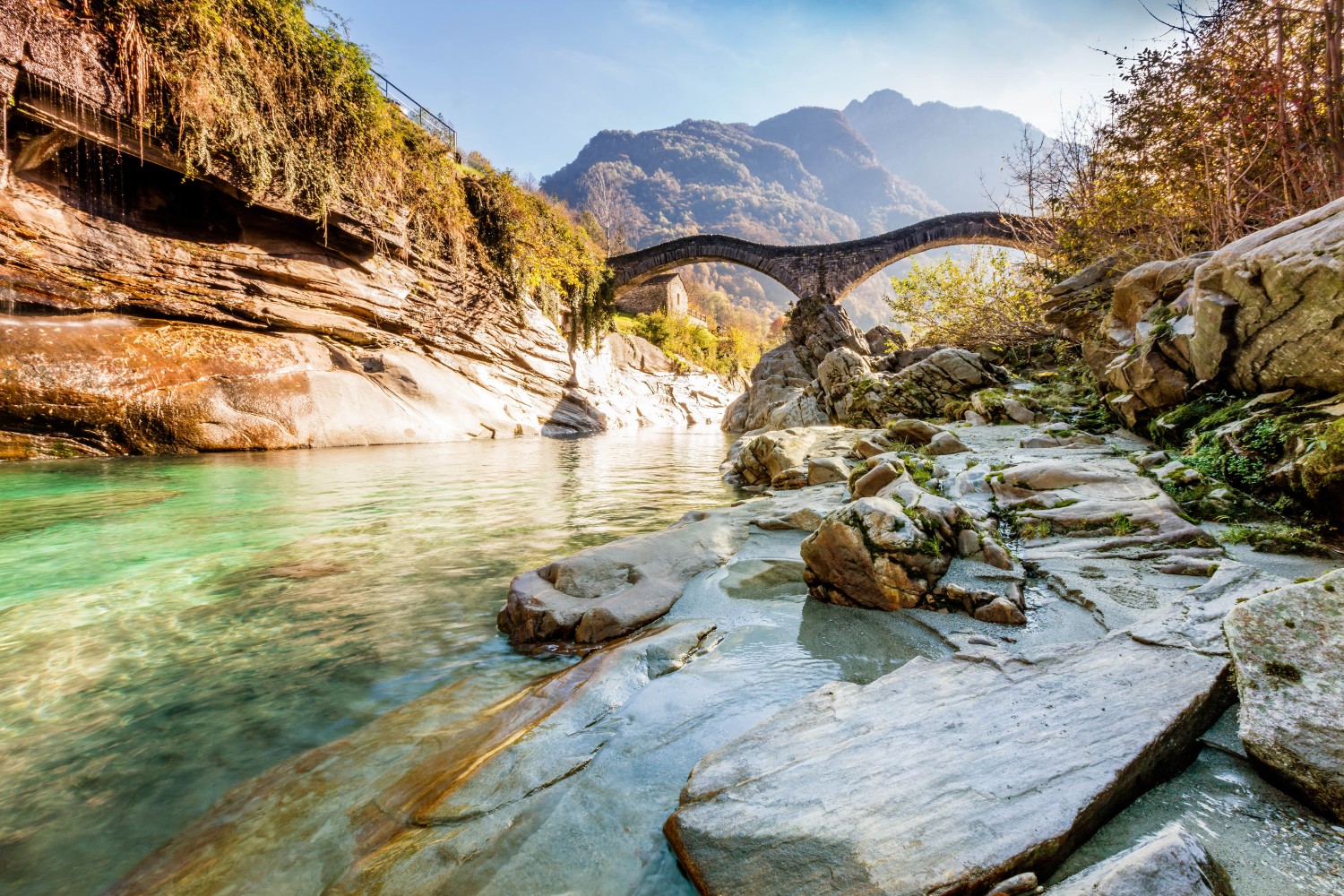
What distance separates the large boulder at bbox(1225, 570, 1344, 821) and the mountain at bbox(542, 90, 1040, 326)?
83.2 meters

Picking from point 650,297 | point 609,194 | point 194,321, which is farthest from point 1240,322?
point 609,194

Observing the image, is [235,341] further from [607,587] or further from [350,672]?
[607,587]

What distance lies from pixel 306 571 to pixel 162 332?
31.7 feet

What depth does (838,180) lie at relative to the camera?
15012 cm

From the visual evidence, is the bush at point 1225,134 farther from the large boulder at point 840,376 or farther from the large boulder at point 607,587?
the large boulder at point 607,587

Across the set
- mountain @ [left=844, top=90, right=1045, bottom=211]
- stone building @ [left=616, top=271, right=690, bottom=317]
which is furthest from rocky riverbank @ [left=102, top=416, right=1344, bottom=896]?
mountain @ [left=844, top=90, right=1045, bottom=211]

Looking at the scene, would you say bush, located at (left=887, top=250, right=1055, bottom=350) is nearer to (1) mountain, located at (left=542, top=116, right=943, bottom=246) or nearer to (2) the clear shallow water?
(2) the clear shallow water

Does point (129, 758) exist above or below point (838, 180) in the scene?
below

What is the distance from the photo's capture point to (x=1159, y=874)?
3.01 ft

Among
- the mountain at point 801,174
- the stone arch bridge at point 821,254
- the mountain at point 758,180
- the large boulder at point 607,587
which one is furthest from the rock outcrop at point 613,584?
the mountain at point 758,180

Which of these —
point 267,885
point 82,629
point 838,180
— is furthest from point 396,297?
point 838,180

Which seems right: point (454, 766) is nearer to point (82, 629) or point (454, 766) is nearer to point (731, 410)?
point (82, 629)

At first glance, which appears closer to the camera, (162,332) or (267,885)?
(267,885)

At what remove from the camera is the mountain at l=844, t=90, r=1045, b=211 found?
163m
